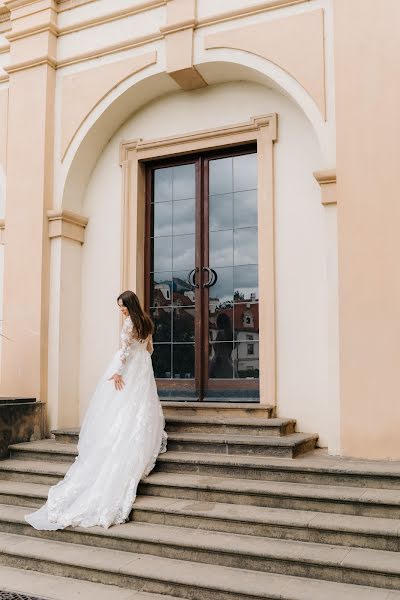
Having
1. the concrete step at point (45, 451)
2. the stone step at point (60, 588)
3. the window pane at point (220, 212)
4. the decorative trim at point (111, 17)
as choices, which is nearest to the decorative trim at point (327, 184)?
the window pane at point (220, 212)

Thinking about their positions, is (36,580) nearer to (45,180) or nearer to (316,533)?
(316,533)

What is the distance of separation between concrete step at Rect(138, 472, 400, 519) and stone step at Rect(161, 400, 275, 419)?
110cm

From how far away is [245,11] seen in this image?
6215 mm

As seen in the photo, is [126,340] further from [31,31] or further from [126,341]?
[31,31]

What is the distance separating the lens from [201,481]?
4867 millimetres

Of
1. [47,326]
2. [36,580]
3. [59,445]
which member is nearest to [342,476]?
[36,580]

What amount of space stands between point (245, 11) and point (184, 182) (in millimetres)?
1897

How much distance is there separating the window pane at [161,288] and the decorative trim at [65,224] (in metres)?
1.04

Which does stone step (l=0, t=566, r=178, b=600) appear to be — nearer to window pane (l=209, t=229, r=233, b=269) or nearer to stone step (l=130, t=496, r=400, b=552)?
stone step (l=130, t=496, r=400, b=552)

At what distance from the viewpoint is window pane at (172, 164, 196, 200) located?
7.01m

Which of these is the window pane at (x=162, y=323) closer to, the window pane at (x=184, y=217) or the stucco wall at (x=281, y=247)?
the stucco wall at (x=281, y=247)

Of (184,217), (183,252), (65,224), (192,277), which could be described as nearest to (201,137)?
(184,217)

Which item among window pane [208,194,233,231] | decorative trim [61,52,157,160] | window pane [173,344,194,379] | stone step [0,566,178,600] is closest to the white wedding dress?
stone step [0,566,178,600]

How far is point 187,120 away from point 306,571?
4.91 m
